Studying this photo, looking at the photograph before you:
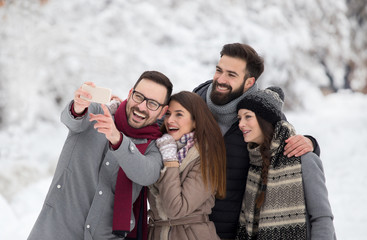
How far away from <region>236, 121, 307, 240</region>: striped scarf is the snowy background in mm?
2836

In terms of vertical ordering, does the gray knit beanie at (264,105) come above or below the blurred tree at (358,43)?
below

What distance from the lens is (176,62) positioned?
19.9ft

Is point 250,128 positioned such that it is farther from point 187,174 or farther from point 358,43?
point 358,43

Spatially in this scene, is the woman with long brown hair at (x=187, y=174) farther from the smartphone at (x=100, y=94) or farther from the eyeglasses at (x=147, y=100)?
the smartphone at (x=100, y=94)

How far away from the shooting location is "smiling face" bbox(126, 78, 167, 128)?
5.55 ft

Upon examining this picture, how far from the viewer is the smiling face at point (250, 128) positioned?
1.86 m

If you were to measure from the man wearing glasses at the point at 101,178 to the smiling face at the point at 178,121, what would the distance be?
0.29 feet

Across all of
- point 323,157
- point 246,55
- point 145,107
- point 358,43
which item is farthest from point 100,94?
point 358,43

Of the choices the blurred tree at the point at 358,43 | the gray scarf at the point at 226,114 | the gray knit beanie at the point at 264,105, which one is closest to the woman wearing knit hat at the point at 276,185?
the gray knit beanie at the point at 264,105

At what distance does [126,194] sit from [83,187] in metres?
0.18

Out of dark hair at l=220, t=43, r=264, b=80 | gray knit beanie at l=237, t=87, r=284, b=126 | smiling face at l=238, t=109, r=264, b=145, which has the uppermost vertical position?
dark hair at l=220, t=43, r=264, b=80

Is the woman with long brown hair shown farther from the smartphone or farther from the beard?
the smartphone

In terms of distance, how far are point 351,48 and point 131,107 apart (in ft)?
20.9

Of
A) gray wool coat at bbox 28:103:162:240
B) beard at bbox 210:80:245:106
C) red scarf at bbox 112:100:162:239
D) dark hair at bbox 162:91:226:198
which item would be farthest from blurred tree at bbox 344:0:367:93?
gray wool coat at bbox 28:103:162:240
